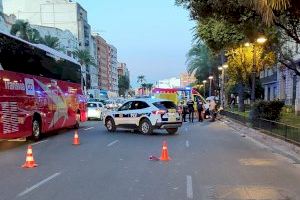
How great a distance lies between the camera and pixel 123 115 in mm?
25922

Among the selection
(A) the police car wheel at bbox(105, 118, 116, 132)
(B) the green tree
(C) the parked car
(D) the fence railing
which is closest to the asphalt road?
(D) the fence railing

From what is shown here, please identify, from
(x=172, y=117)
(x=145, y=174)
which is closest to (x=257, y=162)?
(x=145, y=174)

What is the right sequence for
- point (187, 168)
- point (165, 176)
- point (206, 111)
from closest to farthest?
point (165, 176)
point (187, 168)
point (206, 111)

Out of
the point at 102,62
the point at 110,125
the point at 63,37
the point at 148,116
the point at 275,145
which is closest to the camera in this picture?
the point at 275,145

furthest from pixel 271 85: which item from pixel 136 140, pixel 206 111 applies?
pixel 136 140

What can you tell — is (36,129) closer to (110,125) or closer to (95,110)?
(110,125)

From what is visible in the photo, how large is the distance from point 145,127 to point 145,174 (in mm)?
13256

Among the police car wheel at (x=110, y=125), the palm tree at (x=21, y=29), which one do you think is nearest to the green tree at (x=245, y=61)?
the police car wheel at (x=110, y=125)

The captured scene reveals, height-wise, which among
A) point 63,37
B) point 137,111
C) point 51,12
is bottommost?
point 137,111

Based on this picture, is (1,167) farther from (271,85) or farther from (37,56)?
(271,85)

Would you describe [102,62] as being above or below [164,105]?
above

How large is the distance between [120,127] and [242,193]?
1731cm

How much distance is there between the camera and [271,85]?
69.7m

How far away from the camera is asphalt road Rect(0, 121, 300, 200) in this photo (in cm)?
Result: 933
